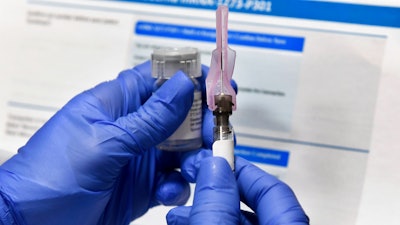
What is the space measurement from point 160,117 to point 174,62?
0.07m

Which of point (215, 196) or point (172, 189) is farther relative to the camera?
point (172, 189)

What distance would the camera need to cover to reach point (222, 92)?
56cm

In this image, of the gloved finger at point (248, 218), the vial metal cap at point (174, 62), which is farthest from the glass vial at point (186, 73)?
the gloved finger at point (248, 218)

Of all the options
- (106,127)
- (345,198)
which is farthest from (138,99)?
(345,198)

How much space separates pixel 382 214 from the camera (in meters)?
0.69

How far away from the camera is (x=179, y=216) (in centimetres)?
57

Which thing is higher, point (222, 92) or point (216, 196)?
point (222, 92)

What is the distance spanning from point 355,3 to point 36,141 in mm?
515

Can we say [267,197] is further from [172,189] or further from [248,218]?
[172,189]

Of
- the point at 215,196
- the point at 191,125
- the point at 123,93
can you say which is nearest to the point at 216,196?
the point at 215,196

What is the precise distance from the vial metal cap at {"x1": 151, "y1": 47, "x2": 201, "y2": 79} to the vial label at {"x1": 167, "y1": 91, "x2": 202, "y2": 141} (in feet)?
0.11

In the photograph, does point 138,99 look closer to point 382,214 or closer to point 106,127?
point 106,127

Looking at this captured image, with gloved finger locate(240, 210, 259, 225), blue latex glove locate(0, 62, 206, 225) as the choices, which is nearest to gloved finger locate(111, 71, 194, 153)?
blue latex glove locate(0, 62, 206, 225)

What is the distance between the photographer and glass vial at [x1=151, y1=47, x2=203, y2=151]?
582 mm
